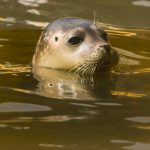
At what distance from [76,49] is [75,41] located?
0.10 m

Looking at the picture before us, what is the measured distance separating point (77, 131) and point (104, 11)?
5309 mm

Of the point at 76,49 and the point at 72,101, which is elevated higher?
the point at 76,49

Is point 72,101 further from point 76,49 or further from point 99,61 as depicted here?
point 76,49

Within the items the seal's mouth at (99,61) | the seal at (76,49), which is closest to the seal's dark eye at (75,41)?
the seal at (76,49)

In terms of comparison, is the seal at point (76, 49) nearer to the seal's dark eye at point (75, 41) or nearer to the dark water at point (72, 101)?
the seal's dark eye at point (75, 41)

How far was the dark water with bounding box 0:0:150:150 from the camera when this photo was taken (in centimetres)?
301

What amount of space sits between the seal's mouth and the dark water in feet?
0.27

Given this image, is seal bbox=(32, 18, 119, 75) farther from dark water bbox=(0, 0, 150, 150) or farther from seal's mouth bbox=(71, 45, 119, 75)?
dark water bbox=(0, 0, 150, 150)

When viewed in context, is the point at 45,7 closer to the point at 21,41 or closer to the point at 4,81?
the point at 21,41

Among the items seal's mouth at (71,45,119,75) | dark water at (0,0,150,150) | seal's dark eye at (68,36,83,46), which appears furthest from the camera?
seal's dark eye at (68,36,83,46)

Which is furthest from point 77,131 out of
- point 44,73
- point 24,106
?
point 44,73

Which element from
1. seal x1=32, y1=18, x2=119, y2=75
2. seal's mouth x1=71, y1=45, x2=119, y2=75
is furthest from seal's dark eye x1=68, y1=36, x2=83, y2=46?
seal's mouth x1=71, y1=45, x2=119, y2=75

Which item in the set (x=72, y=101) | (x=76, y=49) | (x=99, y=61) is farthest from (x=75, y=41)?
(x=72, y=101)

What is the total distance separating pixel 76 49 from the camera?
5195 millimetres
